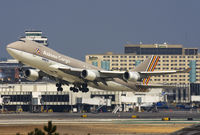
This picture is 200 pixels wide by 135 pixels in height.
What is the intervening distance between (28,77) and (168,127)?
29.3 m

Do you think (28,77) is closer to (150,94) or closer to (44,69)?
(44,69)

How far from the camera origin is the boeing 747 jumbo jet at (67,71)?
97375 millimetres

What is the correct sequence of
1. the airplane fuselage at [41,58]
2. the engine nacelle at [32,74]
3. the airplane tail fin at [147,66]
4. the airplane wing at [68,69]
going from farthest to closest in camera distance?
1. the airplane tail fin at [147,66]
2. the engine nacelle at [32,74]
3. the airplane wing at [68,69]
4. the airplane fuselage at [41,58]

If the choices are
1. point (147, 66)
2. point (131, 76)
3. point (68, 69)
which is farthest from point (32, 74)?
point (147, 66)

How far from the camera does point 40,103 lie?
17275 centimetres

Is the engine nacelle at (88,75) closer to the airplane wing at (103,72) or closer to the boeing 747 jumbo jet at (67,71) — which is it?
the boeing 747 jumbo jet at (67,71)

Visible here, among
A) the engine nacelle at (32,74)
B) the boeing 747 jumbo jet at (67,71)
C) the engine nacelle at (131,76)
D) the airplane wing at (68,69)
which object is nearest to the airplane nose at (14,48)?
the boeing 747 jumbo jet at (67,71)

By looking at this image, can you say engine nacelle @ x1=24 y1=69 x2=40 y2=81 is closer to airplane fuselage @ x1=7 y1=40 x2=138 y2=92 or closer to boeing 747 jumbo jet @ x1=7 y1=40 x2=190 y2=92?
boeing 747 jumbo jet @ x1=7 y1=40 x2=190 y2=92

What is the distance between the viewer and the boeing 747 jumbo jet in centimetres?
9738

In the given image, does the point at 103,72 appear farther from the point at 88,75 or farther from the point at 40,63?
the point at 40,63

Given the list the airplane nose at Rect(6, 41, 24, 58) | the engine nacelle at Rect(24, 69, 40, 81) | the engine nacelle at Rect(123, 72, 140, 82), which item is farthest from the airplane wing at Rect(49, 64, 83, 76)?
the engine nacelle at Rect(123, 72, 140, 82)

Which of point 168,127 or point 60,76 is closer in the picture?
point 168,127

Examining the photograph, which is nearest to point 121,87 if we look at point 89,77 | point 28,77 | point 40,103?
point 89,77

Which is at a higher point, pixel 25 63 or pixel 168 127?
pixel 25 63
